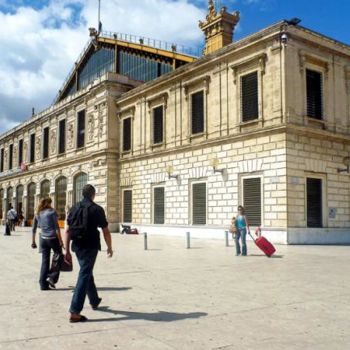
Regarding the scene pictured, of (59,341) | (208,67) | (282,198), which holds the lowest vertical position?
(59,341)

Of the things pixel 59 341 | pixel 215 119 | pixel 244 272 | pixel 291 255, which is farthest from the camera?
pixel 215 119

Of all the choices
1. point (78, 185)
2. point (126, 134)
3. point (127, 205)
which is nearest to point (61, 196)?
point (78, 185)

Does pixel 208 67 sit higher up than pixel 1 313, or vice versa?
pixel 208 67

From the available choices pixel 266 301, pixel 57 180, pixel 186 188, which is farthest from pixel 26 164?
pixel 266 301

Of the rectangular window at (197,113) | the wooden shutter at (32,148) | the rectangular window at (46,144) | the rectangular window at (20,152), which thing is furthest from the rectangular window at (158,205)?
the rectangular window at (20,152)

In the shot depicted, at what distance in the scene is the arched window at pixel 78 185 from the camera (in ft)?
123

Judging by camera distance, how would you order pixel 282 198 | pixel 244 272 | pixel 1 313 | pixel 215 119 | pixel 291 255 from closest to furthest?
pixel 1 313 < pixel 244 272 < pixel 291 255 < pixel 282 198 < pixel 215 119

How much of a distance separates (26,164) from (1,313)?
4381 cm

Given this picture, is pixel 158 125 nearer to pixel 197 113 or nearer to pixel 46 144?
pixel 197 113

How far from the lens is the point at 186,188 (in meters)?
27.6

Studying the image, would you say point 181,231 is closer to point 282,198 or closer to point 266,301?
point 282,198

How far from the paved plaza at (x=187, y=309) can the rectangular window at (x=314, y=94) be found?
12.0 m

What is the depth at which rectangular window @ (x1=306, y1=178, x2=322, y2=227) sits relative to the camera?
894 inches

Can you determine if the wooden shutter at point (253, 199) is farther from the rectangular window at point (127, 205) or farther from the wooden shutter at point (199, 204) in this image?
the rectangular window at point (127, 205)
